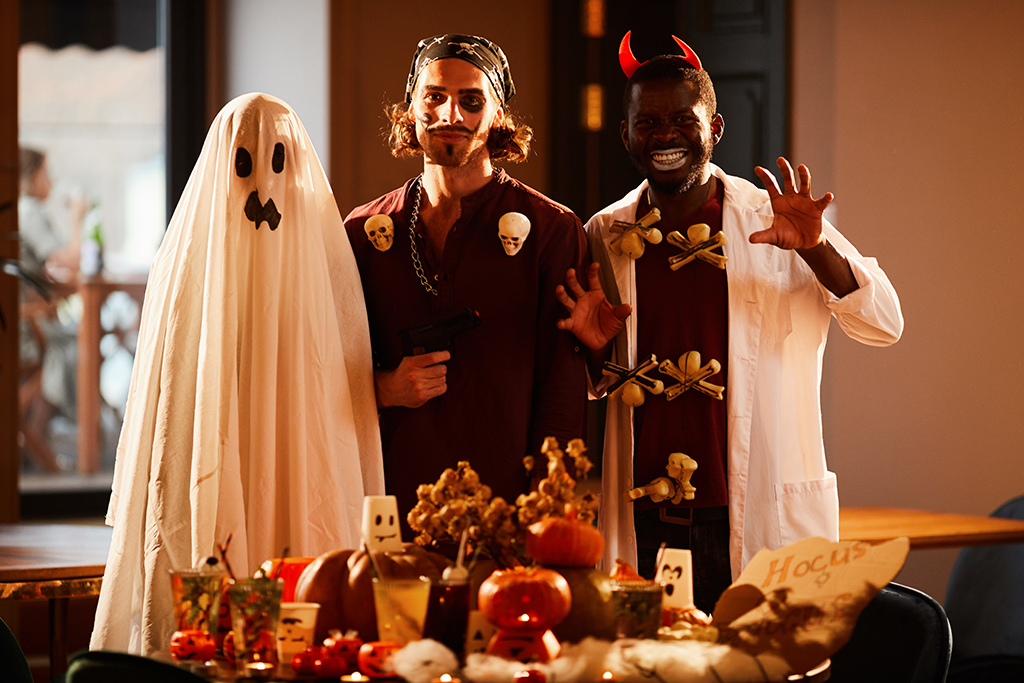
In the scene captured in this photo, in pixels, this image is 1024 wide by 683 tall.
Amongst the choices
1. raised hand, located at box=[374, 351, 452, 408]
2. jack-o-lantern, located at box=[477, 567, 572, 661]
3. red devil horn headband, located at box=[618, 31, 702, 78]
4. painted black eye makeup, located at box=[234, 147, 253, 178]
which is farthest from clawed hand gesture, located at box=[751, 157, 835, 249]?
jack-o-lantern, located at box=[477, 567, 572, 661]

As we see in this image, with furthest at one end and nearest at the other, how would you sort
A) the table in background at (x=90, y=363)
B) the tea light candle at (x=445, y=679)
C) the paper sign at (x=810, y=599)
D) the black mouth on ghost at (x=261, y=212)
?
the table in background at (x=90, y=363), the black mouth on ghost at (x=261, y=212), the paper sign at (x=810, y=599), the tea light candle at (x=445, y=679)

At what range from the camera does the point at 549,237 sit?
7.38ft

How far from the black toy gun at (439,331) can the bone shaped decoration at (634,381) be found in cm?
35

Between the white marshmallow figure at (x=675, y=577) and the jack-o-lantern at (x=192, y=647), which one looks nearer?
the jack-o-lantern at (x=192, y=647)

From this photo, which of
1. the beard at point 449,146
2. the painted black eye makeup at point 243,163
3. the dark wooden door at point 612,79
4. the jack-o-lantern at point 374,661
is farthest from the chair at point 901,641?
the dark wooden door at point 612,79

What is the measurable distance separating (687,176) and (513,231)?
0.42 meters

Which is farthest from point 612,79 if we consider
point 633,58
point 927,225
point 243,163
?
point 243,163

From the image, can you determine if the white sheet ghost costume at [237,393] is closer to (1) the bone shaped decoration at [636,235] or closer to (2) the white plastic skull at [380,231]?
(2) the white plastic skull at [380,231]

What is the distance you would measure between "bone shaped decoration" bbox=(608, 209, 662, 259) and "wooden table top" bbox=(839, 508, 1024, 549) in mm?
1061

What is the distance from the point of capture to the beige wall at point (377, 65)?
156 inches

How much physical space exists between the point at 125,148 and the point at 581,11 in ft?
5.94

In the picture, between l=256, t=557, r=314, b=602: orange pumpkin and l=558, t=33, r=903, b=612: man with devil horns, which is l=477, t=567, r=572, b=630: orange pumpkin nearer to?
l=256, t=557, r=314, b=602: orange pumpkin

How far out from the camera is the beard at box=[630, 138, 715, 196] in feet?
7.59

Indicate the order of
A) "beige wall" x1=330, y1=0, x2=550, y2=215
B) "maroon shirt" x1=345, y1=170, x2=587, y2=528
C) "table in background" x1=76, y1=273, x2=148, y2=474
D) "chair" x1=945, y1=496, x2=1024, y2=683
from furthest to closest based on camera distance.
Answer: "table in background" x1=76, y1=273, x2=148, y2=474 → "beige wall" x1=330, y1=0, x2=550, y2=215 → "chair" x1=945, y1=496, x2=1024, y2=683 → "maroon shirt" x1=345, y1=170, x2=587, y2=528
